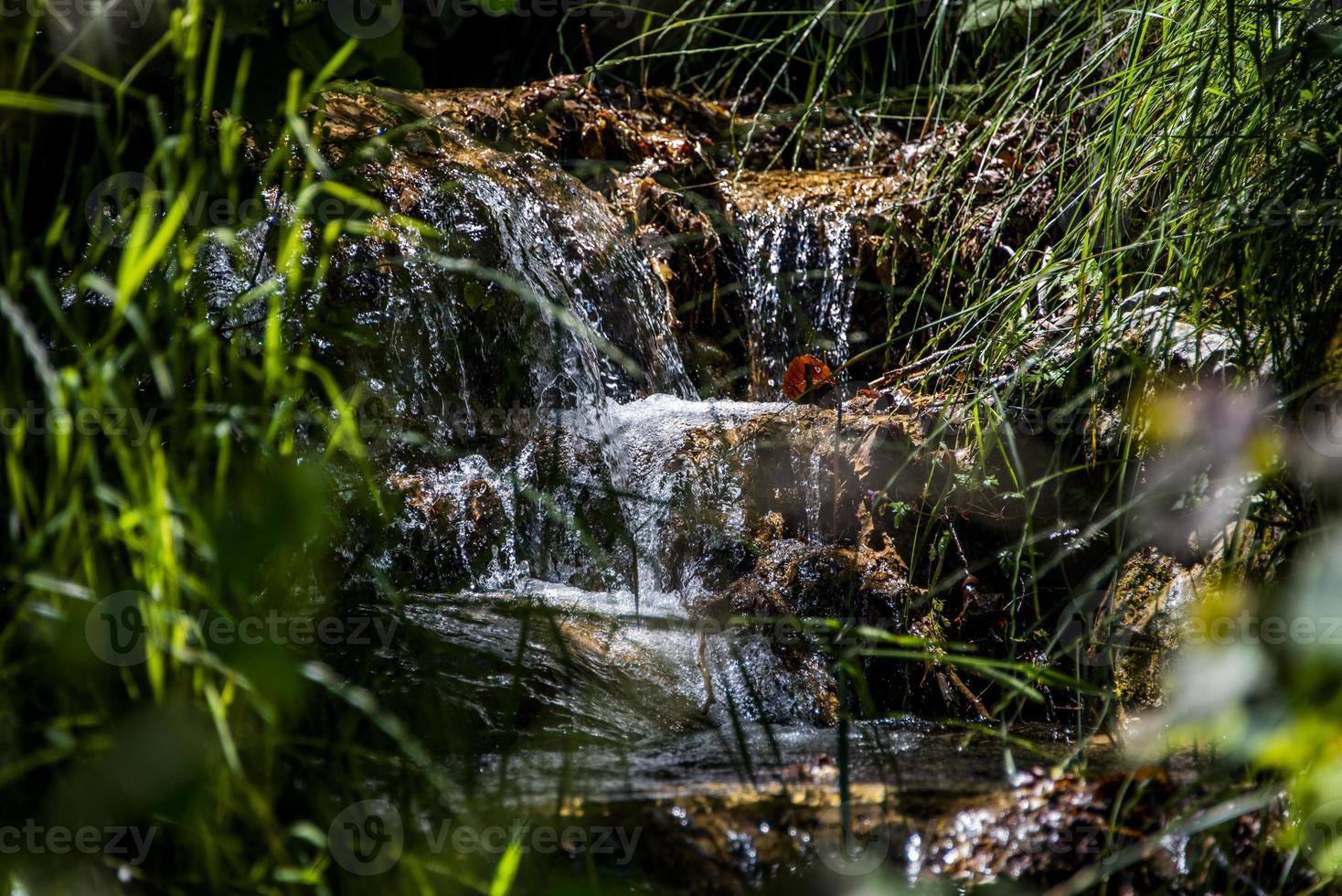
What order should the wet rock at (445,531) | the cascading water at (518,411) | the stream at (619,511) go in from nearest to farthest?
the stream at (619,511), the cascading water at (518,411), the wet rock at (445,531)

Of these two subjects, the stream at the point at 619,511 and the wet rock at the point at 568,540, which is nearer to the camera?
the stream at the point at 619,511

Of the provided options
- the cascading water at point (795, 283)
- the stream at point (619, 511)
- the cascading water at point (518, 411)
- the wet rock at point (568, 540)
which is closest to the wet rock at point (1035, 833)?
the stream at point (619, 511)

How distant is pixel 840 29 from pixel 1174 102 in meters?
1.09

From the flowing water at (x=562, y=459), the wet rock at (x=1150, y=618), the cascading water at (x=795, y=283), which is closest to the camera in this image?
the flowing water at (x=562, y=459)

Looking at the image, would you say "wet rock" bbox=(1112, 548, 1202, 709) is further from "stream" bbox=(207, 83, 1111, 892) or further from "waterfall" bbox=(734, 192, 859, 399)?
"waterfall" bbox=(734, 192, 859, 399)

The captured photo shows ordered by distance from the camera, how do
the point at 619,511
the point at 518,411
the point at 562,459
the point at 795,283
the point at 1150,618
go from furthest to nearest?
the point at 795,283 → the point at 518,411 → the point at 562,459 → the point at 619,511 → the point at 1150,618

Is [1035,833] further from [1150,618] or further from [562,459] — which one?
[562,459]

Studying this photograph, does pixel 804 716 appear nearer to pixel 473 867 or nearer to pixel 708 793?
pixel 708 793

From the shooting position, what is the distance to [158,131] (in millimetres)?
1098

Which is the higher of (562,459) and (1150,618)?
(562,459)

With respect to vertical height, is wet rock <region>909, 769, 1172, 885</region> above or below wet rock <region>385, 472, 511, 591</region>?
below

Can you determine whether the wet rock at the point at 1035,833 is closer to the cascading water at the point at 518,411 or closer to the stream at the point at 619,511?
the stream at the point at 619,511

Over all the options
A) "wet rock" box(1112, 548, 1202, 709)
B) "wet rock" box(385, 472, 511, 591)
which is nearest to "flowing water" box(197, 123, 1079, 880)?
"wet rock" box(385, 472, 511, 591)

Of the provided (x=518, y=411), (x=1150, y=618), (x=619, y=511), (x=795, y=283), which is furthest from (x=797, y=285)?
(x=1150, y=618)
